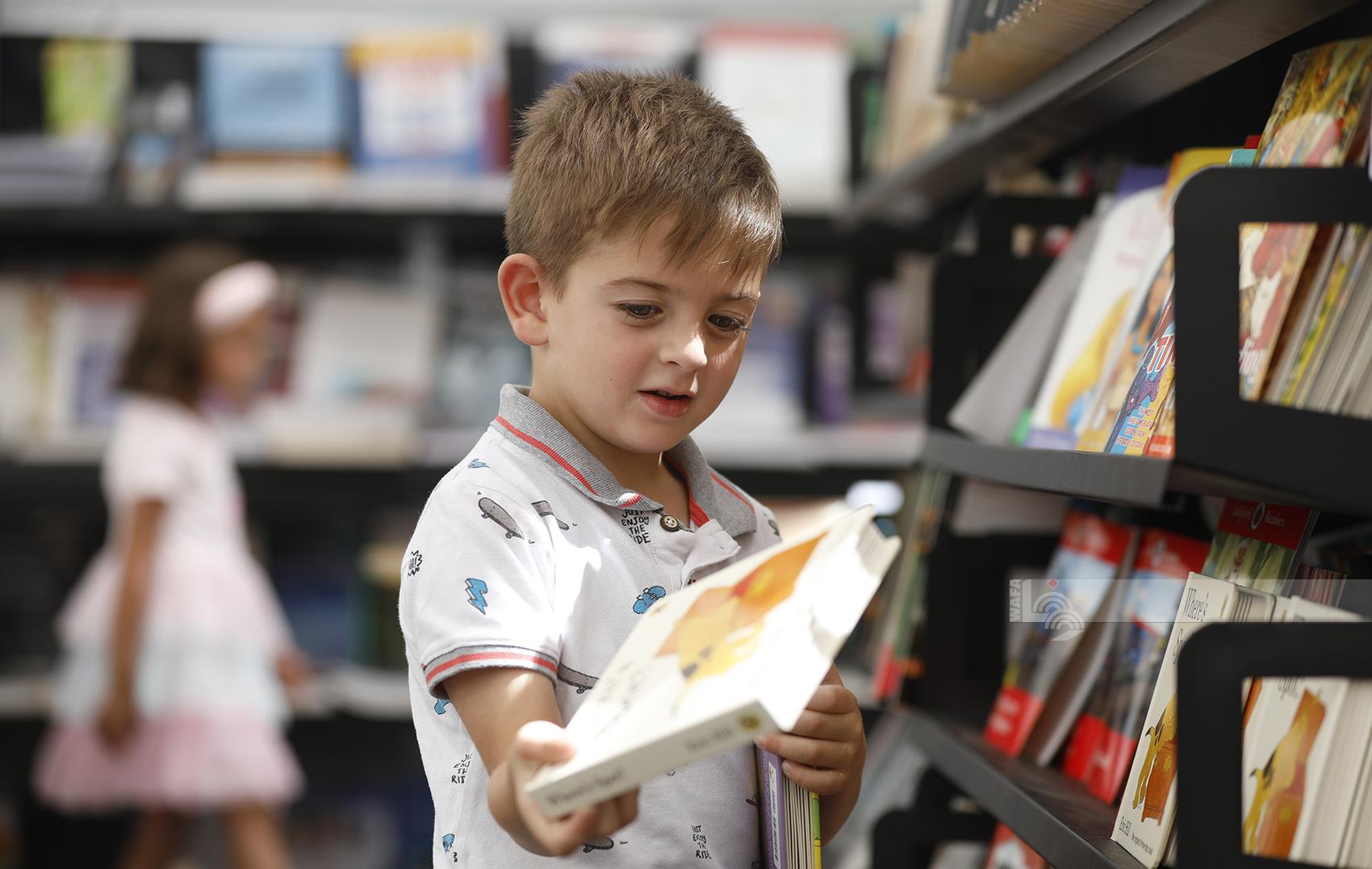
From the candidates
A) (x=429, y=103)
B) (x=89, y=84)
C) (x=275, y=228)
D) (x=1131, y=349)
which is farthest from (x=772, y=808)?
(x=89, y=84)

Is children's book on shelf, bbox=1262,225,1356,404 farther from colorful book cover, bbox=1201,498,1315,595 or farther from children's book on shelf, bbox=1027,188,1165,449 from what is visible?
children's book on shelf, bbox=1027,188,1165,449

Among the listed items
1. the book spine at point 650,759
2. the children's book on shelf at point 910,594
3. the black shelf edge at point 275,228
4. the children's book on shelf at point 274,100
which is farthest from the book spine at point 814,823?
the children's book on shelf at point 274,100

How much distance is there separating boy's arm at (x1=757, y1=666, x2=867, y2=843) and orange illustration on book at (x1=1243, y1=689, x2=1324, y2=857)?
0.27 metres

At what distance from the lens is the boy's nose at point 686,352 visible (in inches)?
37.7

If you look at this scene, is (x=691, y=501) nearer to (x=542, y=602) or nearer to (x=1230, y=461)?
(x=542, y=602)

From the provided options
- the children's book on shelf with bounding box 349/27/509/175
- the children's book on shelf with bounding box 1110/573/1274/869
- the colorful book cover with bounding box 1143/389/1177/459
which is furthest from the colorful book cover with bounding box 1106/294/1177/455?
the children's book on shelf with bounding box 349/27/509/175

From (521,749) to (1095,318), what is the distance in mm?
861

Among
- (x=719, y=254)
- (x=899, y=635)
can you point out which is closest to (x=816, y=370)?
(x=899, y=635)

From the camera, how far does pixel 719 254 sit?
38.0 inches

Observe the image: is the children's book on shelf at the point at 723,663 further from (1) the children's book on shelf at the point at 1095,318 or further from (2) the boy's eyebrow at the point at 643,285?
(1) the children's book on shelf at the point at 1095,318

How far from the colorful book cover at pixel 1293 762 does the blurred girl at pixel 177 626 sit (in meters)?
2.42

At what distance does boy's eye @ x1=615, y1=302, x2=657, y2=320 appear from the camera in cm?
97

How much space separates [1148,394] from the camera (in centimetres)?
107

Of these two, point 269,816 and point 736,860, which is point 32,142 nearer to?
point 269,816
